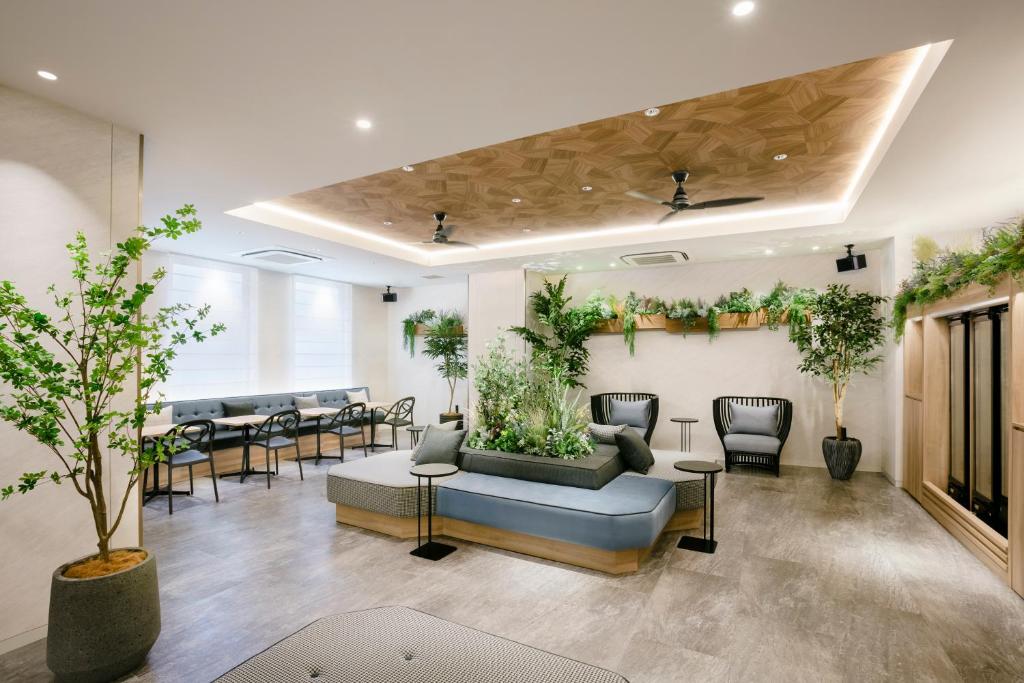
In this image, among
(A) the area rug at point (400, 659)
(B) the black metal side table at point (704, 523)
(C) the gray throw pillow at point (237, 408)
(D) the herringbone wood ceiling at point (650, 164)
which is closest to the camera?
(A) the area rug at point (400, 659)

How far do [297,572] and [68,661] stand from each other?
143 cm

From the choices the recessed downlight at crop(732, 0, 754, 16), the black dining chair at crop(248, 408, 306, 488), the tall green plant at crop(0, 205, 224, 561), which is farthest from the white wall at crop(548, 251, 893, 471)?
the tall green plant at crop(0, 205, 224, 561)

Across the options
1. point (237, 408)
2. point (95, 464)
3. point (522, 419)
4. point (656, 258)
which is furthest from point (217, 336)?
point (656, 258)

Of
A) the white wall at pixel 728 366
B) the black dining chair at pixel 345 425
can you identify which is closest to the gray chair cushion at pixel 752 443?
the white wall at pixel 728 366

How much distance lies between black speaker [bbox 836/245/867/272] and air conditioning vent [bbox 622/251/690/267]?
190 cm

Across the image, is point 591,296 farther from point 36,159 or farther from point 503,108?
point 36,159

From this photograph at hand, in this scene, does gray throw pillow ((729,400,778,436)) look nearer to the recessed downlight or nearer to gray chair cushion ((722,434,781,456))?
gray chair cushion ((722,434,781,456))

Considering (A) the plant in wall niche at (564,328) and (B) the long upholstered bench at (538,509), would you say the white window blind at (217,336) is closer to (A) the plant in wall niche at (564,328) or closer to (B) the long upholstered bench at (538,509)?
(B) the long upholstered bench at (538,509)

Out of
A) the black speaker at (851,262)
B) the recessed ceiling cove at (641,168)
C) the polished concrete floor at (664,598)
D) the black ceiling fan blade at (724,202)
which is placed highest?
the recessed ceiling cove at (641,168)

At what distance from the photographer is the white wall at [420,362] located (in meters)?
10.3

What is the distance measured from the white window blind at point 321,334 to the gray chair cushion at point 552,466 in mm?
5789

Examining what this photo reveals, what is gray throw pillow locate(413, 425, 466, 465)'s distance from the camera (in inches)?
182

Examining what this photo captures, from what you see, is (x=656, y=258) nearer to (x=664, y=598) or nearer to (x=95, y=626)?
(x=664, y=598)

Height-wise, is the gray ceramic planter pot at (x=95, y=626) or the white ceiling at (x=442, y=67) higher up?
the white ceiling at (x=442, y=67)
